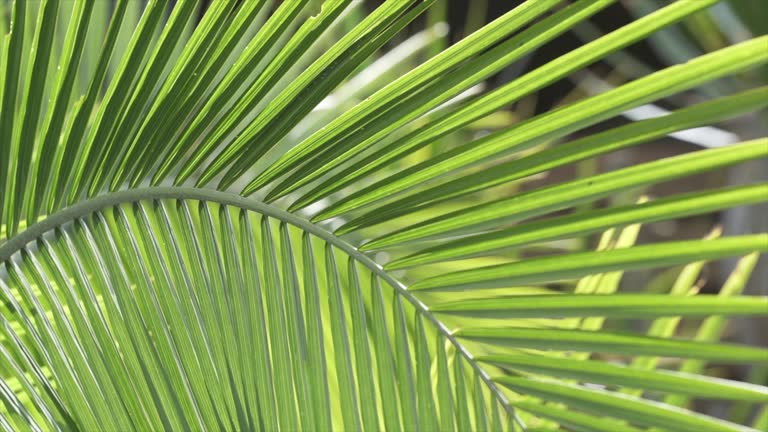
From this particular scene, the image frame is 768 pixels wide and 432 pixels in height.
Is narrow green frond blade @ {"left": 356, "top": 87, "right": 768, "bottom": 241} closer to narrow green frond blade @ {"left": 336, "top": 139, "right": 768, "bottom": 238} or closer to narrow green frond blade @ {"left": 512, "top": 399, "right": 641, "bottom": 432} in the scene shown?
narrow green frond blade @ {"left": 336, "top": 139, "right": 768, "bottom": 238}

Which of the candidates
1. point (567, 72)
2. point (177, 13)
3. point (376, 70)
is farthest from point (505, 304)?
point (376, 70)

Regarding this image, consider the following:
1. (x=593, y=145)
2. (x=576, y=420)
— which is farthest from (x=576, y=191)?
(x=576, y=420)

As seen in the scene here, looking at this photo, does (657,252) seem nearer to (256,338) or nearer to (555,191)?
(555,191)

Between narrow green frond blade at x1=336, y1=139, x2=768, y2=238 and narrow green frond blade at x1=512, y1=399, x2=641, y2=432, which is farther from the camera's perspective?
narrow green frond blade at x1=512, y1=399, x2=641, y2=432

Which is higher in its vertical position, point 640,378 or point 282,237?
point 282,237

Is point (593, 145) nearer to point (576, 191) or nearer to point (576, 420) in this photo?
point (576, 191)

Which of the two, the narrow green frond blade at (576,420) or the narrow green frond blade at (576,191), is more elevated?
the narrow green frond blade at (576,191)

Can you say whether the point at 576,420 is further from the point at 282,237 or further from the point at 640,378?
the point at 282,237

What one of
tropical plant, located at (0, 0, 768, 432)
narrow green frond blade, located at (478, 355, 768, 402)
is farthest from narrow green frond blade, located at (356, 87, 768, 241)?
A: narrow green frond blade, located at (478, 355, 768, 402)

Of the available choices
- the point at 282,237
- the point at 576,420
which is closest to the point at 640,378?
the point at 576,420

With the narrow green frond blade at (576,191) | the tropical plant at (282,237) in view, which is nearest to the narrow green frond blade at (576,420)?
the tropical plant at (282,237)

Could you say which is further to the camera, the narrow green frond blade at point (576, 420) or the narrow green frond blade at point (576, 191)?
the narrow green frond blade at point (576, 420)

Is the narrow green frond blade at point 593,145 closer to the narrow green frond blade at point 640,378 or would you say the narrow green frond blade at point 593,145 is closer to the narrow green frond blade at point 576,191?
the narrow green frond blade at point 576,191

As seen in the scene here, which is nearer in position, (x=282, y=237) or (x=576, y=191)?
(x=576, y=191)
